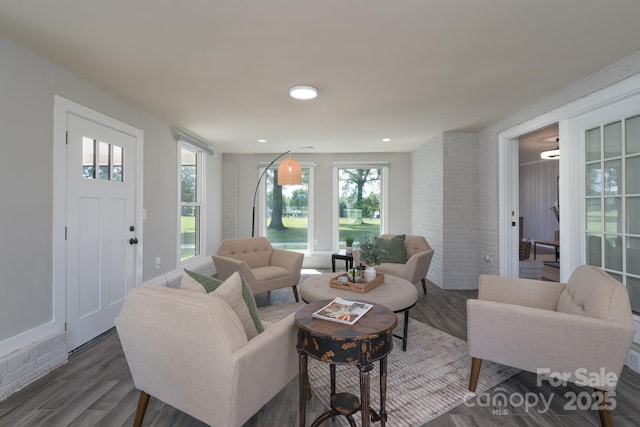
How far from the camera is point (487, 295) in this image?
232 cm

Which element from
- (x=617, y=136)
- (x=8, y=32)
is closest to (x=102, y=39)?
(x=8, y=32)

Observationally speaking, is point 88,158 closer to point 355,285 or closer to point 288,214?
point 355,285

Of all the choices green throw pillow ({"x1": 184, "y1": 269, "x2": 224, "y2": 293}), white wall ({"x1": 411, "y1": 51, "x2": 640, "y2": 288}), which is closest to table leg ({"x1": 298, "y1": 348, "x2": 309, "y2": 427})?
green throw pillow ({"x1": 184, "y1": 269, "x2": 224, "y2": 293})

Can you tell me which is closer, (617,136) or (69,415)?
(69,415)

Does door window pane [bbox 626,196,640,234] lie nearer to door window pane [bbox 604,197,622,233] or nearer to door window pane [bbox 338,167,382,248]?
door window pane [bbox 604,197,622,233]

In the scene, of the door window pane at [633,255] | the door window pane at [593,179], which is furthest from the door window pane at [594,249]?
the door window pane at [593,179]

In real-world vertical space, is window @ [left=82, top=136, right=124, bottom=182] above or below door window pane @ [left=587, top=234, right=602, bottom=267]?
above

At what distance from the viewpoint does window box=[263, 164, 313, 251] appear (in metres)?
6.15

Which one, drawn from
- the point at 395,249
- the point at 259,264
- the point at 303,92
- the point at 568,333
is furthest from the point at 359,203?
the point at 568,333

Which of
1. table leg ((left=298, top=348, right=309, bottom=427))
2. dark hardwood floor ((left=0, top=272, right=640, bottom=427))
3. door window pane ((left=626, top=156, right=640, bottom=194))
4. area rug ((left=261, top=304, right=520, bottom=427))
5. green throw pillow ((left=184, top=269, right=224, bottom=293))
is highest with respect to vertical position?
door window pane ((left=626, top=156, right=640, bottom=194))

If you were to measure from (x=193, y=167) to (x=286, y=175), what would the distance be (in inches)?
73.1

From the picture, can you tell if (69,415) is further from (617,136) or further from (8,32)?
(617,136)

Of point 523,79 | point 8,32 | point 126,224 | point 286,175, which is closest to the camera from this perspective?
point 8,32

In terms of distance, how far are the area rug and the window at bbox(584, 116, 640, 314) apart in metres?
1.30
